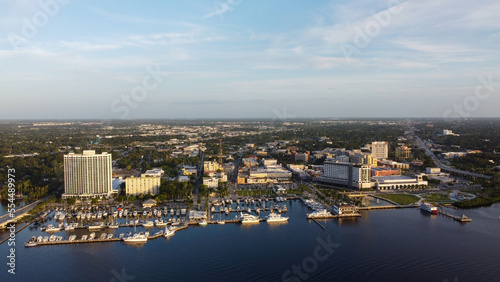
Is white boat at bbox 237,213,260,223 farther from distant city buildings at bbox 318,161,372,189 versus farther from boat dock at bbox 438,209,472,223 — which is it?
distant city buildings at bbox 318,161,372,189

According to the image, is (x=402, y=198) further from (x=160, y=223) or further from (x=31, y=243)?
(x=31, y=243)

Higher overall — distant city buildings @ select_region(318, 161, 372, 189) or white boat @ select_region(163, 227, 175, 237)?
distant city buildings @ select_region(318, 161, 372, 189)

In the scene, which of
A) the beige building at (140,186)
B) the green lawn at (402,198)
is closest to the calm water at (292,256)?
the green lawn at (402,198)

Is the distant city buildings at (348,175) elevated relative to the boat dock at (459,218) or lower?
elevated

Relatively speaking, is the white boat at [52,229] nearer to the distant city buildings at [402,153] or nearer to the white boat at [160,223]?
the white boat at [160,223]

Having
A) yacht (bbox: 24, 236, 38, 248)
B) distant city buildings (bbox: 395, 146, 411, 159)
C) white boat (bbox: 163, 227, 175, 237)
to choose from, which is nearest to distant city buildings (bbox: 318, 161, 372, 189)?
white boat (bbox: 163, 227, 175, 237)

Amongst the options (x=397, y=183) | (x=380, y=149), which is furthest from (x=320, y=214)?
(x=380, y=149)
